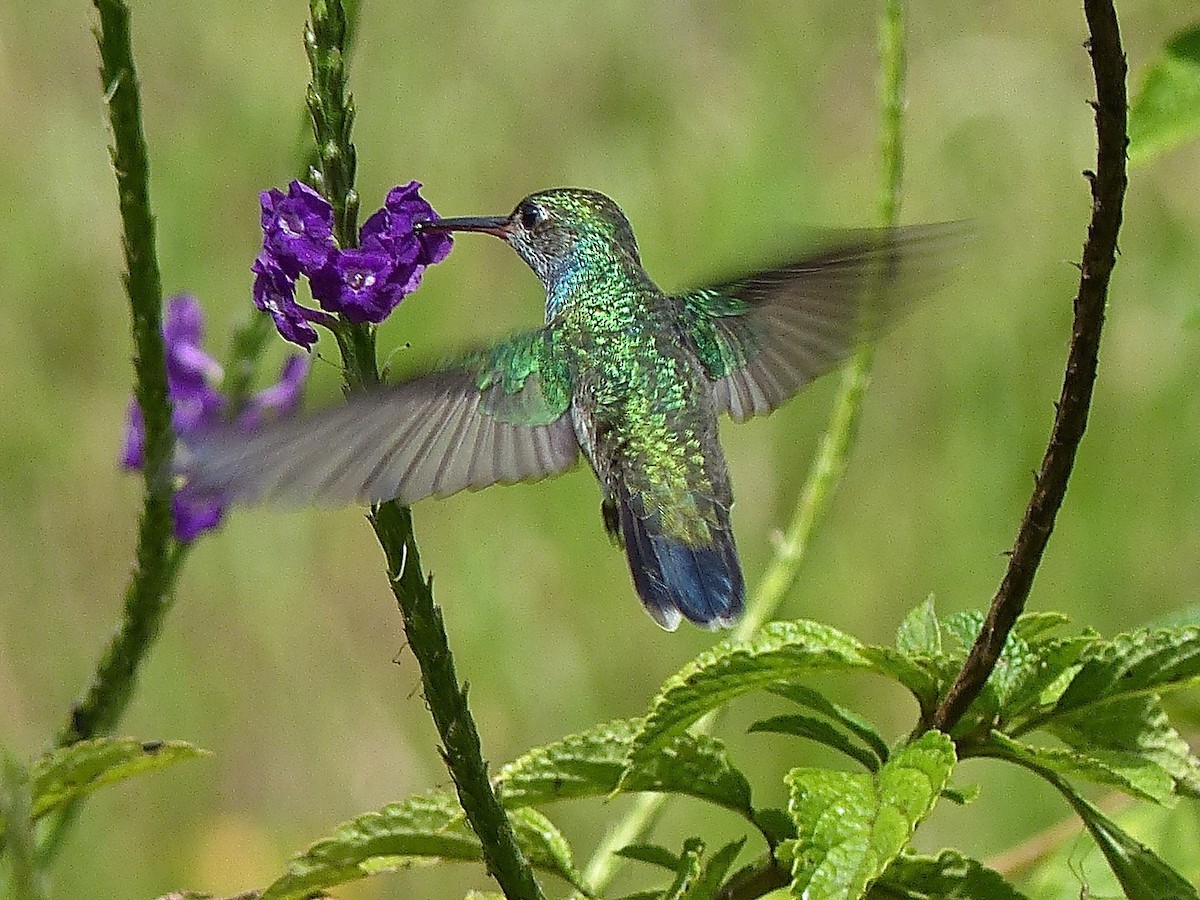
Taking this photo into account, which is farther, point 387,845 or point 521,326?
point 521,326

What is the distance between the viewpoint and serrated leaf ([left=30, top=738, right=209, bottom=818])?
1532mm

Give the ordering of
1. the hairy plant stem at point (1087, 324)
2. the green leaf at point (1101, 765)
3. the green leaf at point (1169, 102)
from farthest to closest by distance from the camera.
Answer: the green leaf at point (1169, 102)
the green leaf at point (1101, 765)
the hairy plant stem at point (1087, 324)

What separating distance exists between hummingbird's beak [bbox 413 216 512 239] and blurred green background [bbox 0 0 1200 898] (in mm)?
2198

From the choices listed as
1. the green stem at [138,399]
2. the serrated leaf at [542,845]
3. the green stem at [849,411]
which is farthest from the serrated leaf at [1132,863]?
the green stem at [138,399]

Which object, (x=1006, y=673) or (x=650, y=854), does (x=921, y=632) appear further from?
(x=650, y=854)

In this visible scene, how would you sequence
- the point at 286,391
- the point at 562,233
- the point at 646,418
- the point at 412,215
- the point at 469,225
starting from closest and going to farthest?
the point at 412,215, the point at 469,225, the point at 646,418, the point at 562,233, the point at 286,391

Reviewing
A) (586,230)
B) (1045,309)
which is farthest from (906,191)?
(586,230)

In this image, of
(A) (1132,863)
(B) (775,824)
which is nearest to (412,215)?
(B) (775,824)

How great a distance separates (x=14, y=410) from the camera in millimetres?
5141

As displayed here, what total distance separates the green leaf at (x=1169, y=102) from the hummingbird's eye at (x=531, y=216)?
0.82 metres

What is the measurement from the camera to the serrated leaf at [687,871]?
1.33m

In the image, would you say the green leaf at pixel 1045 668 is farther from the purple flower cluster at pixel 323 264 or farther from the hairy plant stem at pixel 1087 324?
the purple flower cluster at pixel 323 264

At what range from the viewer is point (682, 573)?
1.97m

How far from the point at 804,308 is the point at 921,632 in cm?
74
